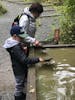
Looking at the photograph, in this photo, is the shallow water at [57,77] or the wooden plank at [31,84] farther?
the shallow water at [57,77]

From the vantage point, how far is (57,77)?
5680mm

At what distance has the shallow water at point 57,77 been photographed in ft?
16.4

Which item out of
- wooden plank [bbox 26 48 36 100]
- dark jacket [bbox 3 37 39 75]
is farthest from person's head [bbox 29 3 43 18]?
wooden plank [bbox 26 48 36 100]

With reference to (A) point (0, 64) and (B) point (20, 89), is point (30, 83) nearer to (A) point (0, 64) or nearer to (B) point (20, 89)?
(B) point (20, 89)

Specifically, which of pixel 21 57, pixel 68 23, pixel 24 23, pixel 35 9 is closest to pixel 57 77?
pixel 21 57

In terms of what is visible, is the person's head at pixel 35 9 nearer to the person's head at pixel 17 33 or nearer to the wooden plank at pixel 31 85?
the person's head at pixel 17 33

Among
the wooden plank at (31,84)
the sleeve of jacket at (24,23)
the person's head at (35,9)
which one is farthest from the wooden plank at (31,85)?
the person's head at (35,9)

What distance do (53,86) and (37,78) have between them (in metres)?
0.33

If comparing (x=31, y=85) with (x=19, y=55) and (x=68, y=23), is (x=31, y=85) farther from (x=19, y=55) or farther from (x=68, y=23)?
(x=68, y=23)

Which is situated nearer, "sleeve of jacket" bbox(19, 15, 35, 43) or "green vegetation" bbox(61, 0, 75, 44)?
"sleeve of jacket" bbox(19, 15, 35, 43)

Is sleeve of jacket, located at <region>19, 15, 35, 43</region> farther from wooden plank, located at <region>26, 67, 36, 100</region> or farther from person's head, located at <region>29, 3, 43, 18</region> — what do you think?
wooden plank, located at <region>26, 67, 36, 100</region>

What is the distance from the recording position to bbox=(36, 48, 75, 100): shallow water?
5004 millimetres

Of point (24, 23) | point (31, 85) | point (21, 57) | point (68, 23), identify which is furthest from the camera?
point (68, 23)

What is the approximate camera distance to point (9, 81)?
27.8 feet
